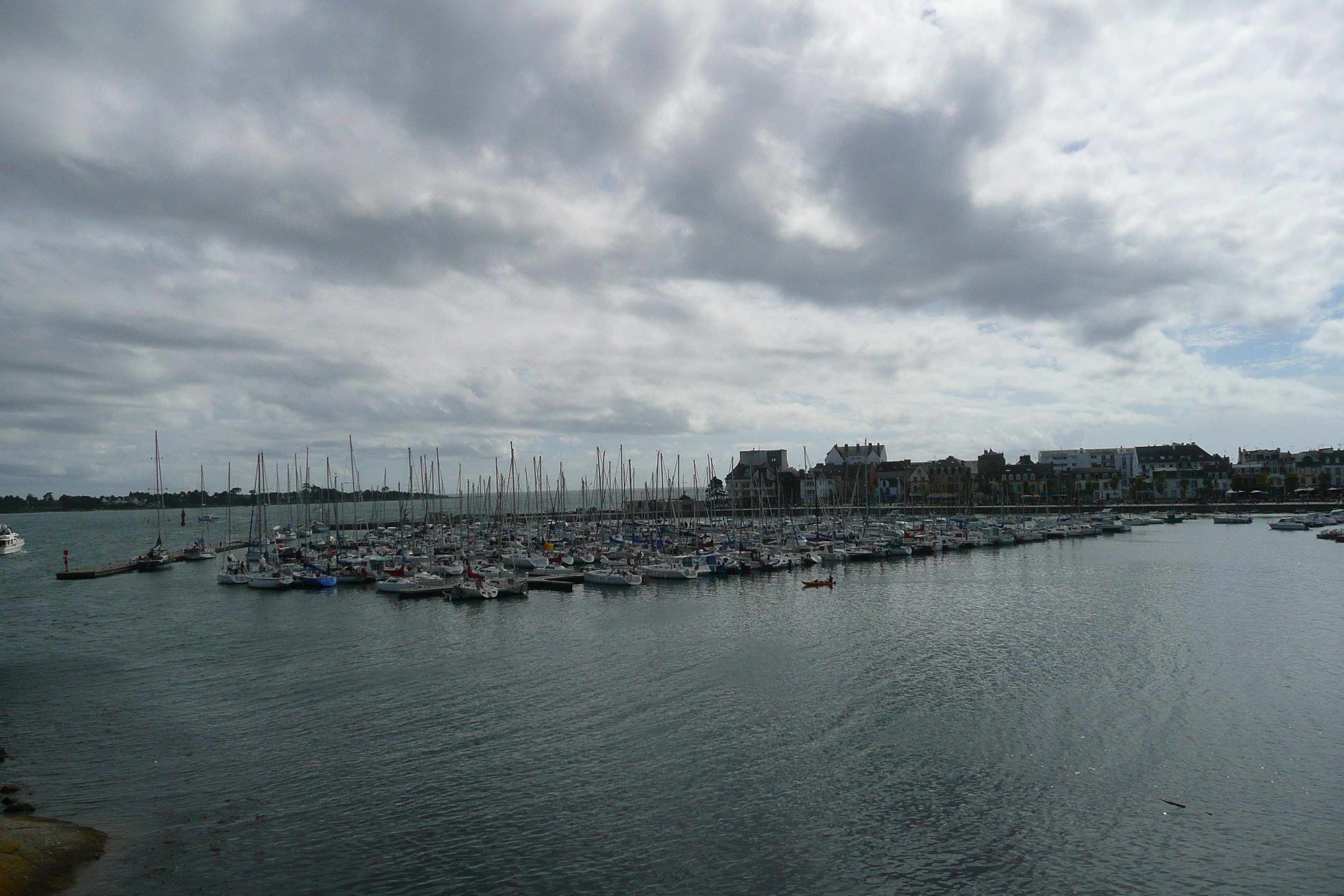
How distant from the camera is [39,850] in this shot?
1941cm

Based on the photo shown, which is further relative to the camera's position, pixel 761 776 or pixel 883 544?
pixel 883 544

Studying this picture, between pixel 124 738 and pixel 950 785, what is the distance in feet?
95.9

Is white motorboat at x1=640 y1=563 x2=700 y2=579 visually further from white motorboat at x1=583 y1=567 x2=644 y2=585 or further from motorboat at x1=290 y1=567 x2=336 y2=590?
motorboat at x1=290 y1=567 x2=336 y2=590

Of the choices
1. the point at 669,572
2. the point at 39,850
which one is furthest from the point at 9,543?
the point at 39,850

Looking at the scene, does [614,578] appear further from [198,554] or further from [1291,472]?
[1291,472]

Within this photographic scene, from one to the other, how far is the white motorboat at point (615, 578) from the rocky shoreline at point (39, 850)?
47.7 metres

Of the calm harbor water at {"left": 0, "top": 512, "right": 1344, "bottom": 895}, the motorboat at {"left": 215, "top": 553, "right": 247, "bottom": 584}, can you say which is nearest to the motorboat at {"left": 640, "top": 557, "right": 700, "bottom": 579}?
the calm harbor water at {"left": 0, "top": 512, "right": 1344, "bottom": 895}

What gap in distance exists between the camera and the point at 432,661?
4062 centimetres

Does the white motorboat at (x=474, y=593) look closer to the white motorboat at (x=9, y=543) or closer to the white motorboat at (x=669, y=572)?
the white motorboat at (x=669, y=572)

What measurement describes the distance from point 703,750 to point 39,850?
18185 mm

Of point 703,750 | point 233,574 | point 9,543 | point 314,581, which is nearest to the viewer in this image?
point 703,750

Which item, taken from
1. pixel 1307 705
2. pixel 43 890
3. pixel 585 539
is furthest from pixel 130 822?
pixel 585 539

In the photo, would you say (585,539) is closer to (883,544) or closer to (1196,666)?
(883,544)

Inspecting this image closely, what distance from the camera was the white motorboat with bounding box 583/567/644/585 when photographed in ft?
225
